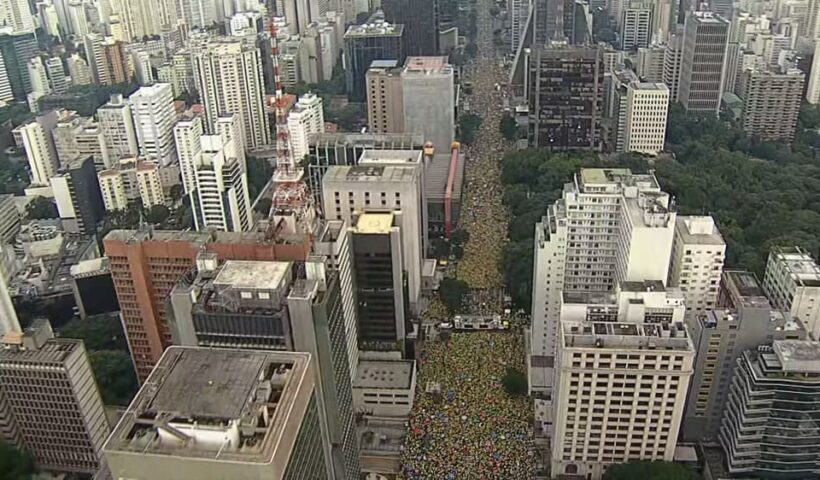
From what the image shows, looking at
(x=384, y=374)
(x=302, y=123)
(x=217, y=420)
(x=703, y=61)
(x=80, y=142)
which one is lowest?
(x=384, y=374)

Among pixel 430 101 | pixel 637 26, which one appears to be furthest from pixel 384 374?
pixel 637 26

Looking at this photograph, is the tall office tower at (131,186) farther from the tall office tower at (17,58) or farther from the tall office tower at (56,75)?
the tall office tower at (17,58)

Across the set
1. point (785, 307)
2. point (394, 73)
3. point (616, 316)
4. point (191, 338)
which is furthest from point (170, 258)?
point (394, 73)

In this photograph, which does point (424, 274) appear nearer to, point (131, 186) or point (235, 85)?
point (131, 186)

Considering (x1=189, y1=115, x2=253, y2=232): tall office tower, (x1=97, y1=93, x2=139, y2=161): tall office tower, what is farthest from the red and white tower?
(x1=97, y1=93, x2=139, y2=161): tall office tower

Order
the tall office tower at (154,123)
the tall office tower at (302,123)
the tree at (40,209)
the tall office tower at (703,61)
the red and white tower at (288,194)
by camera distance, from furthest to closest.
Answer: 1. the tall office tower at (703,61)
2. the tall office tower at (154,123)
3. the tall office tower at (302,123)
4. the tree at (40,209)
5. the red and white tower at (288,194)

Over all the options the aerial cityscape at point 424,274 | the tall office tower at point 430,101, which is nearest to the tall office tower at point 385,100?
the aerial cityscape at point 424,274
